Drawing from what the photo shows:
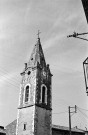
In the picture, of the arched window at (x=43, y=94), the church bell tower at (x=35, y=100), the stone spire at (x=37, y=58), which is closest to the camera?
the church bell tower at (x=35, y=100)

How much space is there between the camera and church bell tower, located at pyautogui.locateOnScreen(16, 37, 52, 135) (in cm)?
2612

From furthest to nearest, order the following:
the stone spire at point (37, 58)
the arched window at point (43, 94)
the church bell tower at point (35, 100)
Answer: the stone spire at point (37, 58) → the arched window at point (43, 94) → the church bell tower at point (35, 100)

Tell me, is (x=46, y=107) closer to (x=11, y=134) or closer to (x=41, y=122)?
(x=41, y=122)

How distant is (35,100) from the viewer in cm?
2697

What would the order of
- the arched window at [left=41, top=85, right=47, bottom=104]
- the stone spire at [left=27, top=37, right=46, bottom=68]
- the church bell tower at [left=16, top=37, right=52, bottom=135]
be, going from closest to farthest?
the church bell tower at [left=16, top=37, right=52, bottom=135] → the arched window at [left=41, top=85, right=47, bottom=104] → the stone spire at [left=27, top=37, right=46, bottom=68]

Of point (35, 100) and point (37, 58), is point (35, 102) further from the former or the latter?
point (37, 58)

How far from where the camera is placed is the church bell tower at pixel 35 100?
26.1 meters

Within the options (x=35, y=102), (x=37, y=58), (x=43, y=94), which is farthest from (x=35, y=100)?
(x=37, y=58)

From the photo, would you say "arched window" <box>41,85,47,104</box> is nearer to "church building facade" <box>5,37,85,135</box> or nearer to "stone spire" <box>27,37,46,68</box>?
"church building facade" <box>5,37,85,135</box>

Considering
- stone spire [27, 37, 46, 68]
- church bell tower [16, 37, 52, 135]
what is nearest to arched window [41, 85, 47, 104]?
church bell tower [16, 37, 52, 135]

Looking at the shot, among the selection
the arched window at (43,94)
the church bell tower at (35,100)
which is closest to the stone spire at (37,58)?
the church bell tower at (35,100)

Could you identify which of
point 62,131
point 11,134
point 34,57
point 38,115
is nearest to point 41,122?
point 38,115

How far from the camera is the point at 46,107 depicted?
28.1m

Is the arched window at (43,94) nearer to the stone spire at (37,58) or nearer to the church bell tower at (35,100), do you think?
the church bell tower at (35,100)
